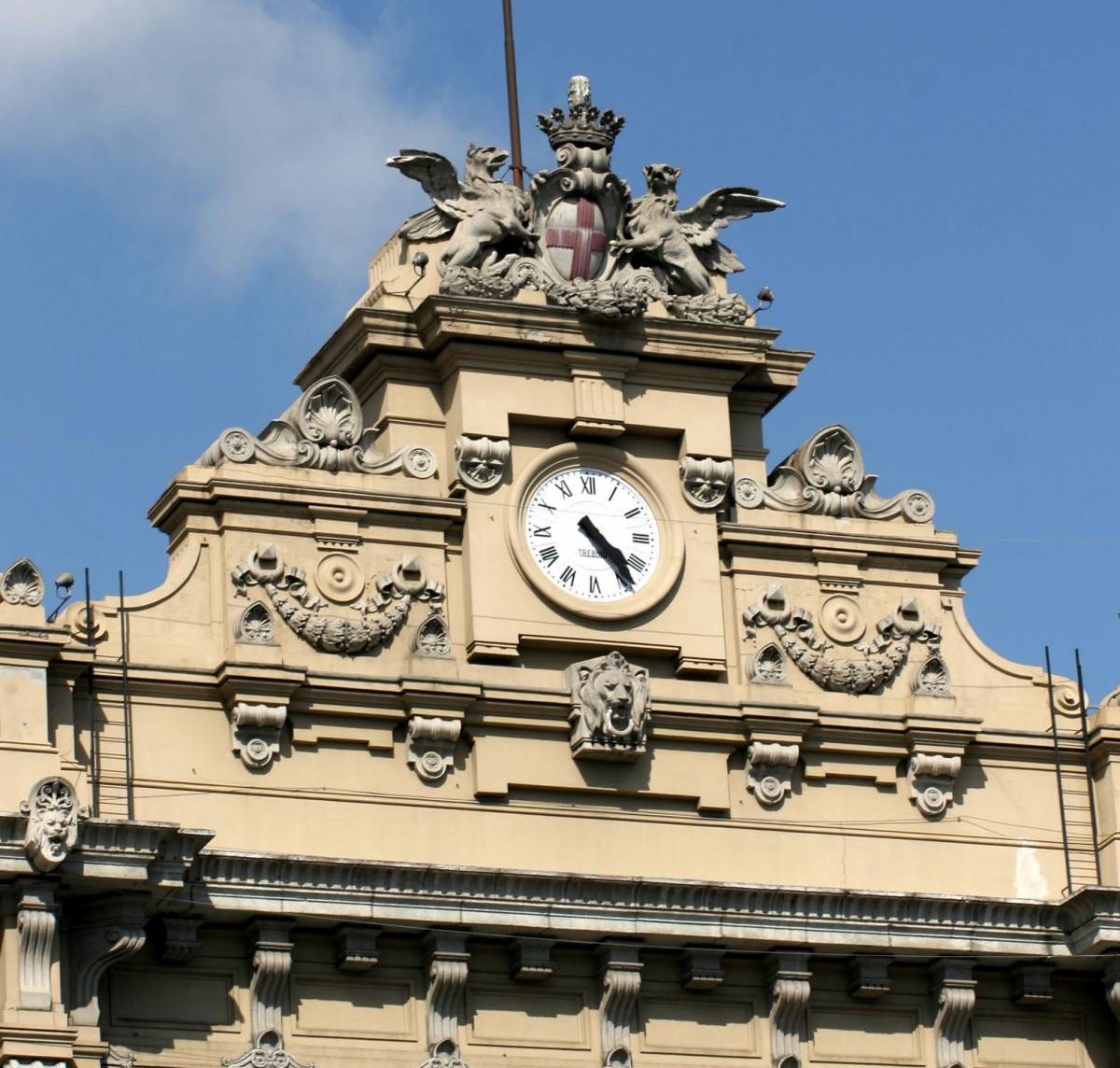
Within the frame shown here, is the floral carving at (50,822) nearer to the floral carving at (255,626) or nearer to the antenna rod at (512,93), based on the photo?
the floral carving at (255,626)

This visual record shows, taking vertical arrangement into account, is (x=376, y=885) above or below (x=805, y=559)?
below

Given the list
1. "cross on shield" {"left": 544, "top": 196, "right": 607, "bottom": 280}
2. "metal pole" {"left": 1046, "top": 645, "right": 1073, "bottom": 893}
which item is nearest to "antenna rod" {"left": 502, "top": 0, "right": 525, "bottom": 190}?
"cross on shield" {"left": 544, "top": 196, "right": 607, "bottom": 280}

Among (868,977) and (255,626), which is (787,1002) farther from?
(255,626)

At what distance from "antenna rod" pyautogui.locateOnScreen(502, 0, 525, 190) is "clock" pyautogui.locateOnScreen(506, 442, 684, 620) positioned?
137 inches

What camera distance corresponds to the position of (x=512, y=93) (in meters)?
43.8

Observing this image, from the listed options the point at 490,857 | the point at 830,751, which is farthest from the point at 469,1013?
the point at 830,751

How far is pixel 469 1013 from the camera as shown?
38.7 metres

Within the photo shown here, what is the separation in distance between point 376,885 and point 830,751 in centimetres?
480

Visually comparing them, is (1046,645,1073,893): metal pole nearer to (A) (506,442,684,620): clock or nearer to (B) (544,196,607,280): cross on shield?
(A) (506,442,684,620): clock

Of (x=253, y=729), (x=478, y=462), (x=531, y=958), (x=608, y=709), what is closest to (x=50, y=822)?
(x=253, y=729)

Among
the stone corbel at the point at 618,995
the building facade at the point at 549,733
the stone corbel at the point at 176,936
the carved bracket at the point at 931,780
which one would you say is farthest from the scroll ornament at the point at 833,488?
the stone corbel at the point at 176,936

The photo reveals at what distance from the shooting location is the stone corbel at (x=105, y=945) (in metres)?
37.2

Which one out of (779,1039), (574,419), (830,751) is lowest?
(779,1039)

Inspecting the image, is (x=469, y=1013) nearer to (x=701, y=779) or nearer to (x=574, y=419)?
(x=701, y=779)
